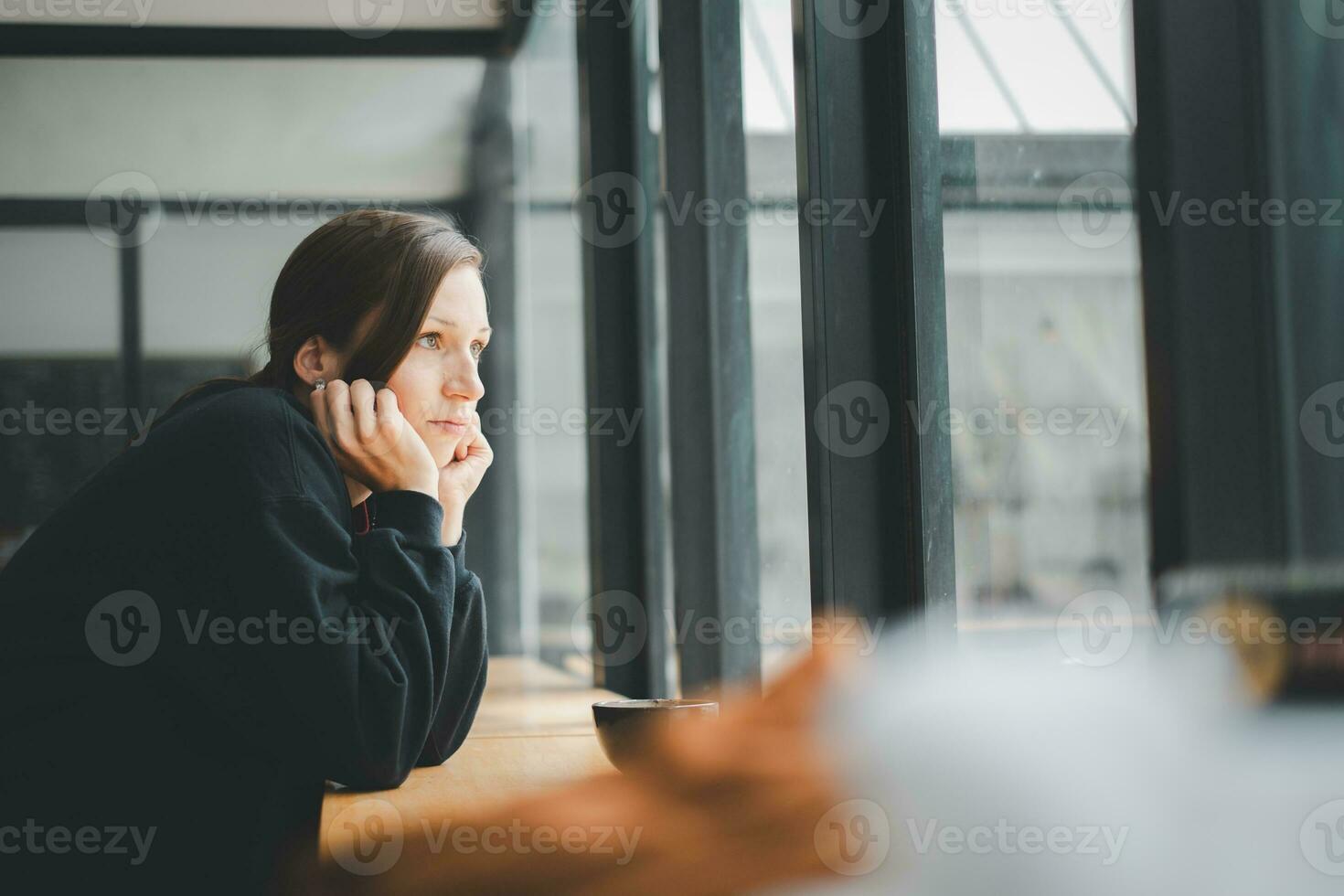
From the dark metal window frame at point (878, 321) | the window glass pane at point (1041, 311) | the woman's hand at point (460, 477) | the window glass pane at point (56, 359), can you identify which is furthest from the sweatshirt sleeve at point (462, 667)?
the window glass pane at point (56, 359)

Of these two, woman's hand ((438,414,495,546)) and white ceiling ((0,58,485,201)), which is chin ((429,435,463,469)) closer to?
woman's hand ((438,414,495,546))

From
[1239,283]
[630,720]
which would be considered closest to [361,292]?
[630,720]

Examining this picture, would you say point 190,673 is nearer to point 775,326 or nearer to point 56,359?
point 775,326

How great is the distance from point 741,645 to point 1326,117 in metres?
1.23

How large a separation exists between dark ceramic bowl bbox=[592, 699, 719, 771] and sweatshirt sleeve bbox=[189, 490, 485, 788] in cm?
16

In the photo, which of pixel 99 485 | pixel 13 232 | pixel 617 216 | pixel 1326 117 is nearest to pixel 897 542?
pixel 1326 117

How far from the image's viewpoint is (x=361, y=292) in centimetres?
121

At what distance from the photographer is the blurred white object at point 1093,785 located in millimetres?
517

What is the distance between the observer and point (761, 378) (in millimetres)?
1679

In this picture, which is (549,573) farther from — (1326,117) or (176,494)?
(1326,117)

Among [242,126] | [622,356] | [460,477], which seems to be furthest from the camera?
[242,126]

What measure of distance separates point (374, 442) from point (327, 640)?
27 centimetres

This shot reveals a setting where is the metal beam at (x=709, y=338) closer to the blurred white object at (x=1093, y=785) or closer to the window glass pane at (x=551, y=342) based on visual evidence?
the window glass pane at (x=551, y=342)

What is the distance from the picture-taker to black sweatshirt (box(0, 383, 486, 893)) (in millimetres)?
952
